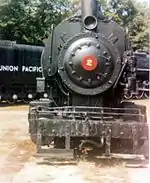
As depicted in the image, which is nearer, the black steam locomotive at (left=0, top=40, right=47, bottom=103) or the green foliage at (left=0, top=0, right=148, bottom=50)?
the black steam locomotive at (left=0, top=40, right=47, bottom=103)

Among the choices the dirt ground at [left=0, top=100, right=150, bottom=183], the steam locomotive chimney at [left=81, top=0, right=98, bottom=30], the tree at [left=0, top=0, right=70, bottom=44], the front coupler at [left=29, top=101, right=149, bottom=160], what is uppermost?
the tree at [left=0, top=0, right=70, bottom=44]

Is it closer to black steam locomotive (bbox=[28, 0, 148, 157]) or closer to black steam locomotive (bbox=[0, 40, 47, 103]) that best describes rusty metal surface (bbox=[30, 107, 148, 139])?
black steam locomotive (bbox=[28, 0, 148, 157])

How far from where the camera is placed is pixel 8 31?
104ft

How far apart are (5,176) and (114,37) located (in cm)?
298

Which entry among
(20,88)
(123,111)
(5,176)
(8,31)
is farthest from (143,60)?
(5,176)

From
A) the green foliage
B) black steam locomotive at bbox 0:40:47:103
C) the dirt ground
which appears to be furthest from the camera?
the green foliage

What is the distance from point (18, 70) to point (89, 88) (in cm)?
1479

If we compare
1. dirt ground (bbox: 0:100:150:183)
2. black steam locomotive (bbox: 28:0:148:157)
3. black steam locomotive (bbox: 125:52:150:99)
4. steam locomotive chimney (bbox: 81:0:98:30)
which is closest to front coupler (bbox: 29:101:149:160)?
black steam locomotive (bbox: 28:0:148:157)

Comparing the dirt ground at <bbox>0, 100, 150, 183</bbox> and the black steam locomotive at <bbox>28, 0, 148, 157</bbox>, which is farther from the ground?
the black steam locomotive at <bbox>28, 0, 148, 157</bbox>

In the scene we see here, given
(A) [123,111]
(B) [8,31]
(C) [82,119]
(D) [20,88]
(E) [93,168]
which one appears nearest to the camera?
(E) [93,168]

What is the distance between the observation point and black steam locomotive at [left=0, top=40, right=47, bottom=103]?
21.8 metres

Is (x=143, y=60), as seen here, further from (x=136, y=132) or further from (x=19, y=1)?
(x=136, y=132)

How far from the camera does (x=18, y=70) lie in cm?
2209

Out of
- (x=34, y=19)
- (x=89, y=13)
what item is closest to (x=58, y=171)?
(x=89, y=13)
